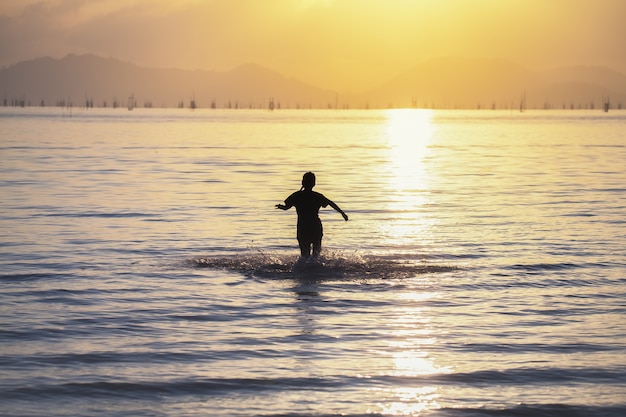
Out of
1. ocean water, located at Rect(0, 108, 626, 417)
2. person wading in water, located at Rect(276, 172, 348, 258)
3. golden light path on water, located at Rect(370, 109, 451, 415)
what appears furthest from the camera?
person wading in water, located at Rect(276, 172, 348, 258)

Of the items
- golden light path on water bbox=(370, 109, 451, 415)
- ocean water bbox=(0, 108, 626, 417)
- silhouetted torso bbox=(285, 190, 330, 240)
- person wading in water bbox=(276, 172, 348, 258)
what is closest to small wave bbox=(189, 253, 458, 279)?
ocean water bbox=(0, 108, 626, 417)

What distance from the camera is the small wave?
63.4ft

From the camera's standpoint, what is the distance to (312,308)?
15984 millimetres

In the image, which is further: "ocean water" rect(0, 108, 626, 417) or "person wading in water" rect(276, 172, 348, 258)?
"person wading in water" rect(276, 172, 348, 258)

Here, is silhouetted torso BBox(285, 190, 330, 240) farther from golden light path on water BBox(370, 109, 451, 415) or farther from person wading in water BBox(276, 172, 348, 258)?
golden light path on water BBox(370, 109, 451, 415)

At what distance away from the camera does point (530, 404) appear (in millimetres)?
10852

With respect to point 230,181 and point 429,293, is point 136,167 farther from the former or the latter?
point 429,293

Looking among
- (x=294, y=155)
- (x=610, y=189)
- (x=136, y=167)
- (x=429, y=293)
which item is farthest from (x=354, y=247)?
(x=294, y=155)

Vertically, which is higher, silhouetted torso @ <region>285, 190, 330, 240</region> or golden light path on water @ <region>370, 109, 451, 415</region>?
silhouetted torso @ <region>285, 190, 330, 240</region>

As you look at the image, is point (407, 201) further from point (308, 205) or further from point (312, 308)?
point (312, 308)

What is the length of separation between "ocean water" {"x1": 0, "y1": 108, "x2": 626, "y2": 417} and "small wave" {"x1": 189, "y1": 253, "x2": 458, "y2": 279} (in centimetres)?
6

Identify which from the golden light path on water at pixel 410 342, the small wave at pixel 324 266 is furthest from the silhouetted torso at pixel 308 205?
the golden light path on water at pixel 410 342

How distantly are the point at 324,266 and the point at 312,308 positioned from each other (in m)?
3.71

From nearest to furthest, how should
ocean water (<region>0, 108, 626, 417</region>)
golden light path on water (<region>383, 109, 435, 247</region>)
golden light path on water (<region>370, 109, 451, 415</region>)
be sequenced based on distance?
golden light path on water (<region>370, 109, 451, 415</region>)
ocean water (<region>0, 108, 626, 417</region>)
golden light path on water (<region>383, 109, 435, 247</region>)
